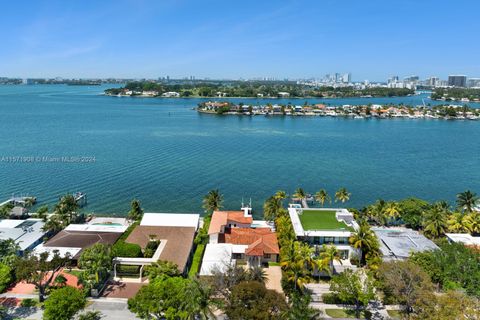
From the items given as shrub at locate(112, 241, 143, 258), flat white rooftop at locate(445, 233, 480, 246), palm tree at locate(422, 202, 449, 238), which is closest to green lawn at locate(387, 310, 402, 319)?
flat white rooftop at locate(445, 233, 480, 246)

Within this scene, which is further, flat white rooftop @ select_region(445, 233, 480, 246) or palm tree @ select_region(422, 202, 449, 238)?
palm tree @ select_region(422, 202, 449, 238)

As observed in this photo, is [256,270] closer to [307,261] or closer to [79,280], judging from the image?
[307,261]

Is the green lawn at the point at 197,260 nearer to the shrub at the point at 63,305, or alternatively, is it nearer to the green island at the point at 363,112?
the shrub at the point at 63,305

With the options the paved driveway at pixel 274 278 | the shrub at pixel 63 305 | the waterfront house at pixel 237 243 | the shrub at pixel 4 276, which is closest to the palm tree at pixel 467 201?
the waterfront house at pixel 237 243

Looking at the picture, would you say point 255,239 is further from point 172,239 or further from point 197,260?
A: point 172,239

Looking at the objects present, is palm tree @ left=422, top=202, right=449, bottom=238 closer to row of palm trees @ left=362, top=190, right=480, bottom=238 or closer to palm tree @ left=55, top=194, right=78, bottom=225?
row of palm trees @ left=362, top=190, right=480, bottom=238

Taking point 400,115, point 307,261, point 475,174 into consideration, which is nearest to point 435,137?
point 475,174
